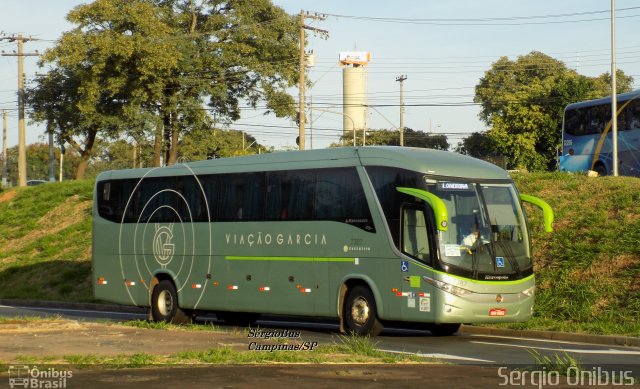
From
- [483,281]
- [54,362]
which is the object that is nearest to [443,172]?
[483,281]

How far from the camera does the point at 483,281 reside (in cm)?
1786

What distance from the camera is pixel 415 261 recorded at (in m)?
17.9

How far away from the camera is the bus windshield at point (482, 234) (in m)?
17.8

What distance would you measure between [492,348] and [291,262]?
17.3 ft

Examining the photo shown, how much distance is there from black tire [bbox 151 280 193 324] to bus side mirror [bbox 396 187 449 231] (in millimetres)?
7279

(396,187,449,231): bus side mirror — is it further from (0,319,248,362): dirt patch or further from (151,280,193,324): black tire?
(151,280,193,324): black tire

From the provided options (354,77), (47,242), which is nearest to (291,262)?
(47,242)

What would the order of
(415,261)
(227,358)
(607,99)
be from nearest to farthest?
(227,358) < (415,261) < (607,99)

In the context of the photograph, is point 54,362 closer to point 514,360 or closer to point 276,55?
point 514,360

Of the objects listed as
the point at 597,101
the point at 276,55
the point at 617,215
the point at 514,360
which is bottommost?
the point at 514,360

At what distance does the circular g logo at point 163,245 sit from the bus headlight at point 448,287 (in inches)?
297

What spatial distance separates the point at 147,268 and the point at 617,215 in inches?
457

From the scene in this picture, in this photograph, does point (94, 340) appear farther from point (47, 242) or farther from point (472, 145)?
point (472, 145)

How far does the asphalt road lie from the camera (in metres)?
14.1
